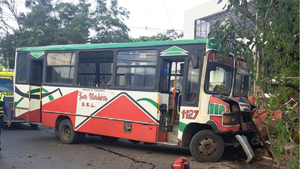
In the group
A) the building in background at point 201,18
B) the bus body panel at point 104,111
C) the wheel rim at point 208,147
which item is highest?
the building in background at point 201,18

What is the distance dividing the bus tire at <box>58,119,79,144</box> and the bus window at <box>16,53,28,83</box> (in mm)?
2199

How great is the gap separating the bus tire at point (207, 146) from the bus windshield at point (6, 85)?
31.3 feet

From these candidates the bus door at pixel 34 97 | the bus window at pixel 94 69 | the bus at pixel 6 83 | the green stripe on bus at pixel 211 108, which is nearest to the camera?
the green stripe on bus at pixel 211 108

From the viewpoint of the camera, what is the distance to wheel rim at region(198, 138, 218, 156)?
7.18 meters

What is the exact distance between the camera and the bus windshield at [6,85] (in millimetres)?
13680

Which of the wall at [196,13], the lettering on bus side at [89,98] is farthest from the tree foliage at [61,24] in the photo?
the lettering on bus side at [89,98]

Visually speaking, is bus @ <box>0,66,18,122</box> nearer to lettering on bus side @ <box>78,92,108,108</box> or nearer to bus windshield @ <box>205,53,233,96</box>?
lettering on bus side @ <box>78,92,108,108</box>

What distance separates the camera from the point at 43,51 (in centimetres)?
1048

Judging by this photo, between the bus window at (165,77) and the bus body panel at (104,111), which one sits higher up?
the bus window at (165,77)

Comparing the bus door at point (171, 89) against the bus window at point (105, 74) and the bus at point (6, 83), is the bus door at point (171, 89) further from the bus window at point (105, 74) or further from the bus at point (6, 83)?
the bus at point (6, 83)

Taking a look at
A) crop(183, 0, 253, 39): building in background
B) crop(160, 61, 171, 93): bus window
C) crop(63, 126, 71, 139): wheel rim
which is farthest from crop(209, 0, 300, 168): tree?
crop(183, 0, 253, 39): building in background

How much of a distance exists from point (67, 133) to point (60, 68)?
203cm

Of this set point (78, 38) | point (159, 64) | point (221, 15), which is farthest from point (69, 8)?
point (159, 64)

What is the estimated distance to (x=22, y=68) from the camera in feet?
36.1
